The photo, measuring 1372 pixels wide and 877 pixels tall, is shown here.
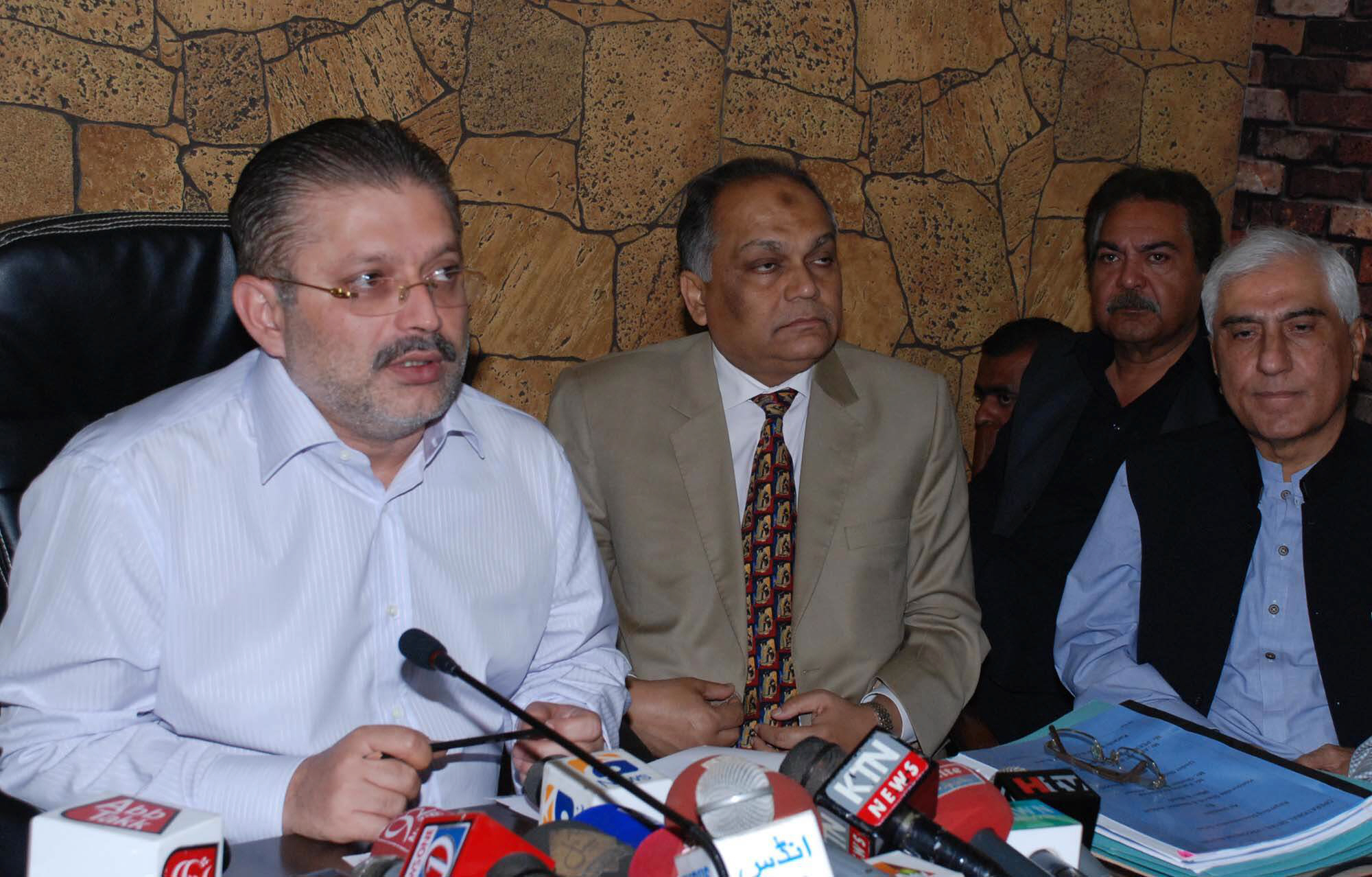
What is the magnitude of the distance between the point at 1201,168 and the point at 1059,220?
2.05 feet

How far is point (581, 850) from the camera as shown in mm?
1086

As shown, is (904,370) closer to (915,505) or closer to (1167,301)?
(915,505)

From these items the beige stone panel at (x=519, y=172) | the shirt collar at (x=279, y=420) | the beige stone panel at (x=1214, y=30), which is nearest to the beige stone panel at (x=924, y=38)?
the beige stone panel at (x=1214, y=30)

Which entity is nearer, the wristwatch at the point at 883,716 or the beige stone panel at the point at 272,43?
the wristwatch at the point at 883,716

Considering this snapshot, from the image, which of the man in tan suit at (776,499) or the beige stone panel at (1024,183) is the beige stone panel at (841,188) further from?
the man in tan suit at (776,499)

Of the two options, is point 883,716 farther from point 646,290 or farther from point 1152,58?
→ point 1152,58

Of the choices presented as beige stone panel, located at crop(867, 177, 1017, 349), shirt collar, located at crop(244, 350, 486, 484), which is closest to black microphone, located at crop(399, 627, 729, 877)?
shirt collar, located at crop(244, 350, 486, 484)

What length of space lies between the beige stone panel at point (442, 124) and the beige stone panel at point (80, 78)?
0.55m

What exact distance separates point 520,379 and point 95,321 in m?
1.39

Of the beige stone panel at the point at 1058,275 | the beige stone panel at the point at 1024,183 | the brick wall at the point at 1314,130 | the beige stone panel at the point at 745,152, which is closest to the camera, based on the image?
the beige stone panel at the point at 745,152

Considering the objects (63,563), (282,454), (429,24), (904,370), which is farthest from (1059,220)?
(63,563)

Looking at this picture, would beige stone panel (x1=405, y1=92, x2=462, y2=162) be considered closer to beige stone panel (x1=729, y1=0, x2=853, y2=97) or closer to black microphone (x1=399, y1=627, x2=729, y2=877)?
beige stone panel (x1=729, y1=0, x2=853, y2=97)

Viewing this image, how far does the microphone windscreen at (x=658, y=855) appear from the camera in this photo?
1.03 metres

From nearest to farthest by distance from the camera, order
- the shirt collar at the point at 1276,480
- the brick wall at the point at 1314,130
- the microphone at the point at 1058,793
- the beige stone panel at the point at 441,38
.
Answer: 1. the microphone at the point at 1058,793
2. the shirt collar at the point at 1276,480
3. the beige stone panel at the point at 441,38
4. the brick wall at the point at 1314,130
